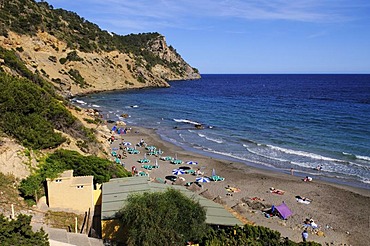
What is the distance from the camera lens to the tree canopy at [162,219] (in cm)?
1277

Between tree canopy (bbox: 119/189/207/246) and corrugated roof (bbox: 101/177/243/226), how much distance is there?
3.16 feet

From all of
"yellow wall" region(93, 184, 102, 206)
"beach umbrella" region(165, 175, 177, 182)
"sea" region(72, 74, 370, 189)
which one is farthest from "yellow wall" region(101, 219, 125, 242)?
"sea" region(72, 74, 370, 189)

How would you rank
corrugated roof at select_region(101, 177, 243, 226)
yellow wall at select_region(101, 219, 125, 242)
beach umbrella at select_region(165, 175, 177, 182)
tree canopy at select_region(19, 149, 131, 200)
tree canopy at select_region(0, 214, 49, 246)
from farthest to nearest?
beach umbrella at select_region(165, 175, 177, 182) < tree canopy at select_region(19, 149, 131, 200) < corrugated roof at select_region(101, 177, 243, 226) < yellow wall at select_region(101, 219, 125, 242) < tree canopy at select_region(0, 214, 49, 246)

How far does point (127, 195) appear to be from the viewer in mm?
15906

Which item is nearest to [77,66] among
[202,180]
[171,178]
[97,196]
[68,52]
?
[68,52]

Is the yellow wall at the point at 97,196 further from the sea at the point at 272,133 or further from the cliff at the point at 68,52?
the cliff at the point at 68,52

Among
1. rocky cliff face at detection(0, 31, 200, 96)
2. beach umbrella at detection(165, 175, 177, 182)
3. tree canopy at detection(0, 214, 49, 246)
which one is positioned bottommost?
beach umbrella at detection(165, 175, 177, 182)

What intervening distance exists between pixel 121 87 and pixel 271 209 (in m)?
85.0

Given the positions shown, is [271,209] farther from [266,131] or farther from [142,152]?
[266,131]

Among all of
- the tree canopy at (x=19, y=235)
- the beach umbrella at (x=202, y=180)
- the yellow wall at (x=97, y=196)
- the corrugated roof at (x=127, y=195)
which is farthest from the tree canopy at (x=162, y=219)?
the beach umbrella at (x=202, y=180)

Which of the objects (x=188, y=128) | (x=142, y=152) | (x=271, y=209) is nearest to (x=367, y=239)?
(x=271, y=209)

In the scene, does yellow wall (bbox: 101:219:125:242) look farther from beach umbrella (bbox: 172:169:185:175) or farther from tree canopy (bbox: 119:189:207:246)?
beach umbrella (bbox: 172:169:185:175)

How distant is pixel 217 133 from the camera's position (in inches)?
1829

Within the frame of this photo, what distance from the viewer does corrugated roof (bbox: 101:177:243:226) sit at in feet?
49.1
